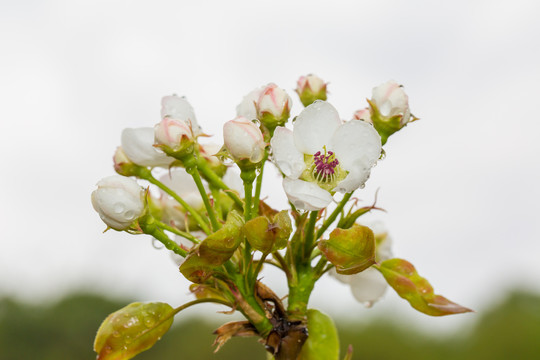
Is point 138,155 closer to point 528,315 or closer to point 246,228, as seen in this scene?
point 246,228

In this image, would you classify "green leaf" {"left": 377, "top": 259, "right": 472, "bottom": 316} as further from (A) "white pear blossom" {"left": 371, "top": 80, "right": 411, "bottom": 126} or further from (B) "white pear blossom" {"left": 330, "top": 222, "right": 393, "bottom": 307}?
(A) "white pear blossom" {"left": 371, "top": 80, "right": 411, "bottom": 126}

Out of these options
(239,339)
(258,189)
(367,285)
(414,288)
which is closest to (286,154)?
(258,189)

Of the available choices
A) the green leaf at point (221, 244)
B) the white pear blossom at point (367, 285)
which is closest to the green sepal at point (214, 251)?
the green leaf at point (221, 244)

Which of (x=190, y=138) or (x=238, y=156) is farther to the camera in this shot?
(x=190, y=138)

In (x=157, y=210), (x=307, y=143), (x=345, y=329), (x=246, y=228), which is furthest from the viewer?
(x=345, y=329)

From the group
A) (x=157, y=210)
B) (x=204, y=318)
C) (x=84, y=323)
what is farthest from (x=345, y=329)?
(x=157, y=210)

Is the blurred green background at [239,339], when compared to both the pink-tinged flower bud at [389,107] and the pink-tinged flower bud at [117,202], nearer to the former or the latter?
the pink-tinged flower bud at [389,107]

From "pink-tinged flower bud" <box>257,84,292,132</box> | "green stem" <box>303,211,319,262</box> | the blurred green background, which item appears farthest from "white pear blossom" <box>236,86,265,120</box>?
the blurred green background

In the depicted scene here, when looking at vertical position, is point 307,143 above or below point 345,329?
above
